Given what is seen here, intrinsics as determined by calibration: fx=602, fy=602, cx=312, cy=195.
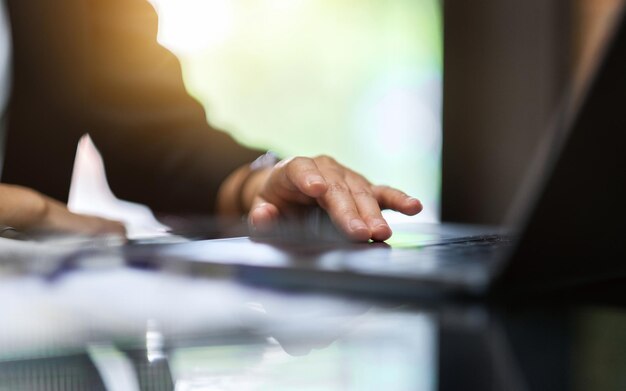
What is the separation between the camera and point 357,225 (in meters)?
0.58

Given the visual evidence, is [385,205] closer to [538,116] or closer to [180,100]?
[180,100]

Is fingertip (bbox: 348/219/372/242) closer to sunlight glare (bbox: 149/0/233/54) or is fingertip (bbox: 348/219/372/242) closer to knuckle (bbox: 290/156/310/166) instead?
knuckle (bbox: 290/156/310/166)

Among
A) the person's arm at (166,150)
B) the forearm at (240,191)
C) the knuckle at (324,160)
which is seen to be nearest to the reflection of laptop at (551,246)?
the knuckle at (324,160)

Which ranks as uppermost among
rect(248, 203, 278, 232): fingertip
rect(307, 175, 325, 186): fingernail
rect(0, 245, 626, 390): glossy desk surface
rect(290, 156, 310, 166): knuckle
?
rect(290, 156, 310, 166): knuckle

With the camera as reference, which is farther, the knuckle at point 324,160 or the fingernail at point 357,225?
the knuckle at point 324,160

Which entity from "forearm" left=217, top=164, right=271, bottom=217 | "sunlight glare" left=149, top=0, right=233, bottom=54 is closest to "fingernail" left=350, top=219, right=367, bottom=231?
"forearm" left=217, top=164, right=271, bottom=217

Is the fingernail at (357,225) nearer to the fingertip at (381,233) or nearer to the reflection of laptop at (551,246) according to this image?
the fingertip at (381,233)

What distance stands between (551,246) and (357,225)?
1.01ft

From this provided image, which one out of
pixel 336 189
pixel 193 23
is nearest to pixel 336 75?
pixel 193 23

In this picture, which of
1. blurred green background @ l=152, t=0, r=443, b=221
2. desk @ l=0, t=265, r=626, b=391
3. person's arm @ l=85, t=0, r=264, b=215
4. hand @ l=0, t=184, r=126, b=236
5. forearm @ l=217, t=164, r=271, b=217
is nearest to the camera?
desk @ l=0, t=265, r=626, b=391

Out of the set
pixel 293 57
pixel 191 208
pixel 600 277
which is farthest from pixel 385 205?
pixel 293 57

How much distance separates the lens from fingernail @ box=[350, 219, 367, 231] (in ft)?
1.90

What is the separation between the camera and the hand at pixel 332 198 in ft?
1.98

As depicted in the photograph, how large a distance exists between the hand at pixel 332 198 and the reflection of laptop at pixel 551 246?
0.54ft
